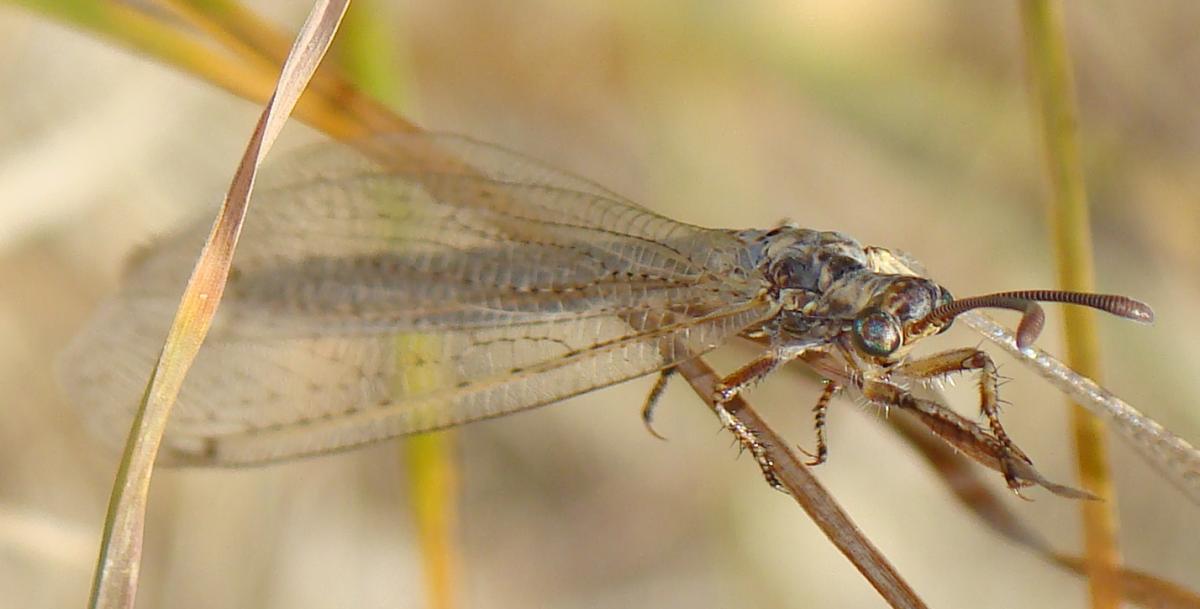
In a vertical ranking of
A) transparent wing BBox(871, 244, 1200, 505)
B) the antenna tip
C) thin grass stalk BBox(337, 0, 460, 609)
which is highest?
thin grass stalk BBox(337, 0, 460, 609)

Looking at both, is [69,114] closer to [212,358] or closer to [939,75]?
[212,358]

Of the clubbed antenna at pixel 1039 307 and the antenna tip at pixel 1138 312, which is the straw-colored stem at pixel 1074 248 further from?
the antenna tip at pixel 1138 312

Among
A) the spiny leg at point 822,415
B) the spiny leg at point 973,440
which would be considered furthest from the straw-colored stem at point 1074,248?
the spiny leg at point 822,415

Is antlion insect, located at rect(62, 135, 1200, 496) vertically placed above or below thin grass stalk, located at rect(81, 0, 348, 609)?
above

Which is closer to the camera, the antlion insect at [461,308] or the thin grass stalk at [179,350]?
the thin grass stalk at [179,350]

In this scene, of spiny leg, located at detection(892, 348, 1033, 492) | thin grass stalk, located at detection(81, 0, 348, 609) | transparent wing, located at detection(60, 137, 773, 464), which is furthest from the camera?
transparent wing, located at detection(60, 137, 773, 464)

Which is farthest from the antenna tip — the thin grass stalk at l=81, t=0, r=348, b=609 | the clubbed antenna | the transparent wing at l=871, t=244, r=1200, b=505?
the thin grass stalk at l=81, t=0, r=348, b=609

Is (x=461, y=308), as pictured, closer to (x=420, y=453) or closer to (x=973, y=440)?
(x=420, y=453)

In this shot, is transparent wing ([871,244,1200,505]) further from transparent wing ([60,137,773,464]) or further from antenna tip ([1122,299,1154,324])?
transparent wing ([60,137,773,464])
